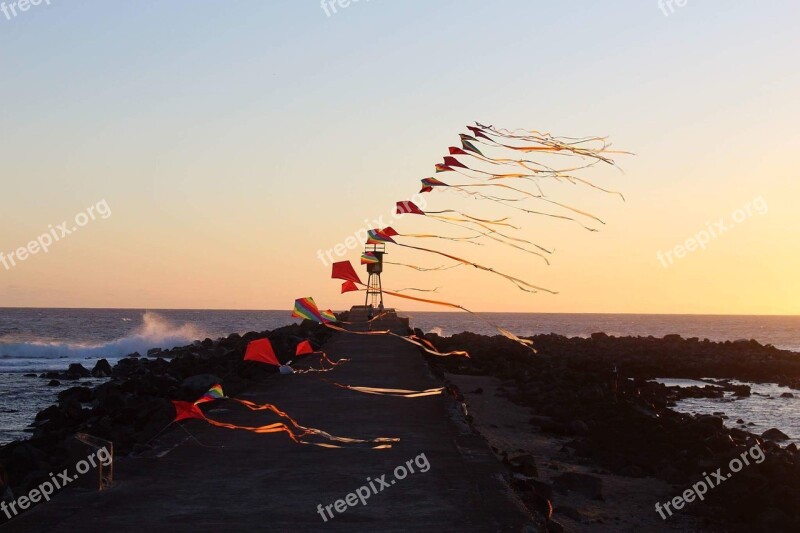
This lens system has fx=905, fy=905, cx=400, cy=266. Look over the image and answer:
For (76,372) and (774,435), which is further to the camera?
(76,372)

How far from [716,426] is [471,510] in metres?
13.4

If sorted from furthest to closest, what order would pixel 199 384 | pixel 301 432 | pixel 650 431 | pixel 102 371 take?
pixel 102 371, pixel 199 384, pixel 650 431, pixel 301 432

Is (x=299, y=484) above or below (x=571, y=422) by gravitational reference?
above

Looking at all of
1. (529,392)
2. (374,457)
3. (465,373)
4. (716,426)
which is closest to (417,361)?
(529,392)

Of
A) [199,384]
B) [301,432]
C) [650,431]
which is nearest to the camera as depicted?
[301,432]

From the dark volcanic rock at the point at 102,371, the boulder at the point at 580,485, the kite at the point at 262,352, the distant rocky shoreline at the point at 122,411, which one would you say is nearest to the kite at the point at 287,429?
the kite at the point at 262,352

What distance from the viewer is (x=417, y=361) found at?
20.4 metres

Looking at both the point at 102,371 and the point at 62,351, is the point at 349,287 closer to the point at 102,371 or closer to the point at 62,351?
the point at 102,371

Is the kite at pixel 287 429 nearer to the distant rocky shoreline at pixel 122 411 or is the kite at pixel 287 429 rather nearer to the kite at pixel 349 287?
the distant rocky shoreline at pixel 122 411

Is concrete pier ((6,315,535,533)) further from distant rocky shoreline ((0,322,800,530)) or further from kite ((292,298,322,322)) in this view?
kite ((292,298,322,322))

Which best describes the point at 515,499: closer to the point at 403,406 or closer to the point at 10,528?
the point at 10,528

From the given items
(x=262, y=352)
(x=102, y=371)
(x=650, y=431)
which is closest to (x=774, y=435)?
(x=650, y=431)

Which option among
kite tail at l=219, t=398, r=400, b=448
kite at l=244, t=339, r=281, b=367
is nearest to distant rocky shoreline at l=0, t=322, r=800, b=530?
kite tail at l=219, t=398, r=400, b=448

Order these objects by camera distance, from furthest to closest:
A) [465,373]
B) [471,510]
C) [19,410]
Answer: [465,373]
[19,410]
[471,510]
